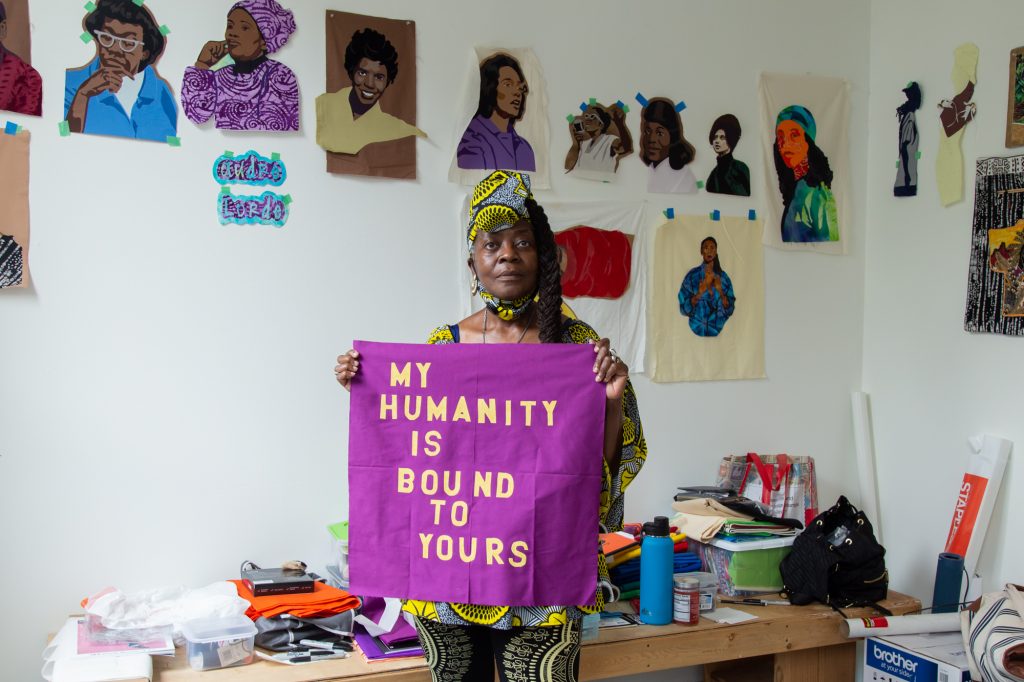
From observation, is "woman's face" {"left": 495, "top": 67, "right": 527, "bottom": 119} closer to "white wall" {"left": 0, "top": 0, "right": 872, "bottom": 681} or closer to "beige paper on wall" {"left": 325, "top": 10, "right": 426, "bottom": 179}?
"white wall" {"left": 0, "top": 0, "right": 872, "bottom": 681}

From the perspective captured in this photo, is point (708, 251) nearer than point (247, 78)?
No

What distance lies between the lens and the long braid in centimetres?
183

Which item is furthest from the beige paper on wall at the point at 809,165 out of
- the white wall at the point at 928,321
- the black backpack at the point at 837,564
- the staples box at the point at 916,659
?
the staples box at the point at 916,659

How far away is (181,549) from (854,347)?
8.58ft

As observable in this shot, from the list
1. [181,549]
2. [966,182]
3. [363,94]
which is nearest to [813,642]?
[966,182]

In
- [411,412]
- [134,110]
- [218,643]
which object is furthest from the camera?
[134,110]

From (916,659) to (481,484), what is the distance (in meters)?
1.70

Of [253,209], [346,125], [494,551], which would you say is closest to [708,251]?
[346,125]

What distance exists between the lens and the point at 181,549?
9.02 feet

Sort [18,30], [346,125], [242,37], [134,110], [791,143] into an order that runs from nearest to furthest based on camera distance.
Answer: [18,30], [134,110], [242,37], [346,125], [791,143]

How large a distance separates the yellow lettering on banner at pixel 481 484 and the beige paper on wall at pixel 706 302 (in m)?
1.63

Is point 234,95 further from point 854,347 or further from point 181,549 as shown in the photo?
point 854,347

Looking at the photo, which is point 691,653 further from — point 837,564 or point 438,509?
point 438,509

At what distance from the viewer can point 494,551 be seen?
1763mm
